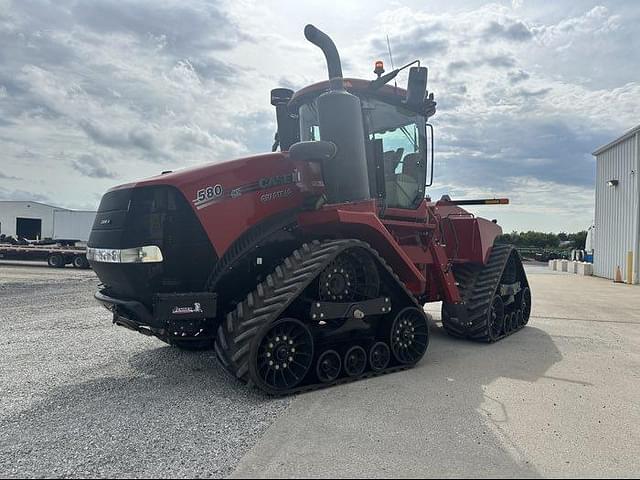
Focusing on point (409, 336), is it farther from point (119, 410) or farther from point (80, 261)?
point (80, 261)

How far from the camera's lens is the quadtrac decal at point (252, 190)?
435 centimetres

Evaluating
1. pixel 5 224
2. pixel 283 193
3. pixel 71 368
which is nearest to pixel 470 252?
pixel 283 193

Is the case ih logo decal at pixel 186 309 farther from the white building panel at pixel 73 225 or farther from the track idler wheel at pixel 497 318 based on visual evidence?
the white building panel at pixel 73 225

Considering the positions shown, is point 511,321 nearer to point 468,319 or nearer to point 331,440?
point 468,319

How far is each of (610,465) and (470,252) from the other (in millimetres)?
4421

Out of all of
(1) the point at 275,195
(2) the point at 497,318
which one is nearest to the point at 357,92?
(1) the point at 275,195

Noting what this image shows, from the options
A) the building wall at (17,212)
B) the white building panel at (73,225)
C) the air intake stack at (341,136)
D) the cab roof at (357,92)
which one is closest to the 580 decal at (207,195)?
the air intake stack at (341,136)

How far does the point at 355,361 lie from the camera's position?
4875 millimetres

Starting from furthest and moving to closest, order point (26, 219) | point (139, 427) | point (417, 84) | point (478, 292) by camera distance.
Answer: point (26, 219) → point (478, 292) → point (417, 84) → point (139, 427)

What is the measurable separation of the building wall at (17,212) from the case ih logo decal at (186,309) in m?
43.7

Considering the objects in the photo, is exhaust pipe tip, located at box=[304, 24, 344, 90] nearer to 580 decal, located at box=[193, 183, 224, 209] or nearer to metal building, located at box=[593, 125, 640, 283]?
580 decal, located at box=[193, 183, 224, 209]

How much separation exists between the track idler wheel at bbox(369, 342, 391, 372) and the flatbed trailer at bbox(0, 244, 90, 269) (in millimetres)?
20074

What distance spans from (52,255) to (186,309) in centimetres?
2153

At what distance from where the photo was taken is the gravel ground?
9.87 ft
